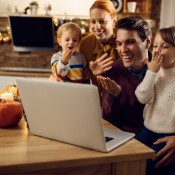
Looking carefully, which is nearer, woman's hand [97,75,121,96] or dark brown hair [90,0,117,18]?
woman's hand [97,75,121,96]

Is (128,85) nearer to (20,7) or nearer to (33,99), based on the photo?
(33,99)

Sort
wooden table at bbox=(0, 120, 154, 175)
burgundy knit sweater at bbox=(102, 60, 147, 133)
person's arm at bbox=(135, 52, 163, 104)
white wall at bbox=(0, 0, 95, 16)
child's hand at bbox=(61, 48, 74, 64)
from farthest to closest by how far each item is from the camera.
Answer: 1. white wall at bbox=(0, 0, 95, 16)
2. child's hand at bbox=(61, 48, 74, 64)
3. burgundy knit sweater at bbox=(102, 60, 147, 133)
4. person's arm at bbox=(135, 52, 163, 104)
5. wooden table at bbox=(0, 120, 154, 175)

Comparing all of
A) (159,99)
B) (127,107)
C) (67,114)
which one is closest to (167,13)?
(127,107)

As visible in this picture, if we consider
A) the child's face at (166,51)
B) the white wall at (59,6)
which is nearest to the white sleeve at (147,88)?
the child's face at (166,51)

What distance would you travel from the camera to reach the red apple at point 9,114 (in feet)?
4.05

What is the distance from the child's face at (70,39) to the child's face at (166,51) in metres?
0.73

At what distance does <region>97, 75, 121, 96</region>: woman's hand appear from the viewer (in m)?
1.36

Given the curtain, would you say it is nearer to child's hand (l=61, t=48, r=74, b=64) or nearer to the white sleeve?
child's hand (l=61, t=48, r=74, b=64)

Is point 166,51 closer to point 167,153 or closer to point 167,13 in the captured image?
point 167,153

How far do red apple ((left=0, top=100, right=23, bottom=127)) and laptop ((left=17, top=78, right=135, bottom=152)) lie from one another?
0.13 meters

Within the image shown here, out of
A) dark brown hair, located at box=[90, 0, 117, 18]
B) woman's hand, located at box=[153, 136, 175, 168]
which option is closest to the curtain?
dark brown hair, located at box=[90, 0, 117, 18]

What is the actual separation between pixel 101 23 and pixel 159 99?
761 mm

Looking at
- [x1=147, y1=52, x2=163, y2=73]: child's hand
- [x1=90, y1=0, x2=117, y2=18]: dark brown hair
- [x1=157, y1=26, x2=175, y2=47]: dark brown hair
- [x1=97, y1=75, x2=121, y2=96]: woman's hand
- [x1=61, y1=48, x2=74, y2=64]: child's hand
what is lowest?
[x1=97, y1=75, x2=121, y2=96]: woman's hand

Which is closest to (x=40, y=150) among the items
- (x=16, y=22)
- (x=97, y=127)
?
(x=97, y=127)
